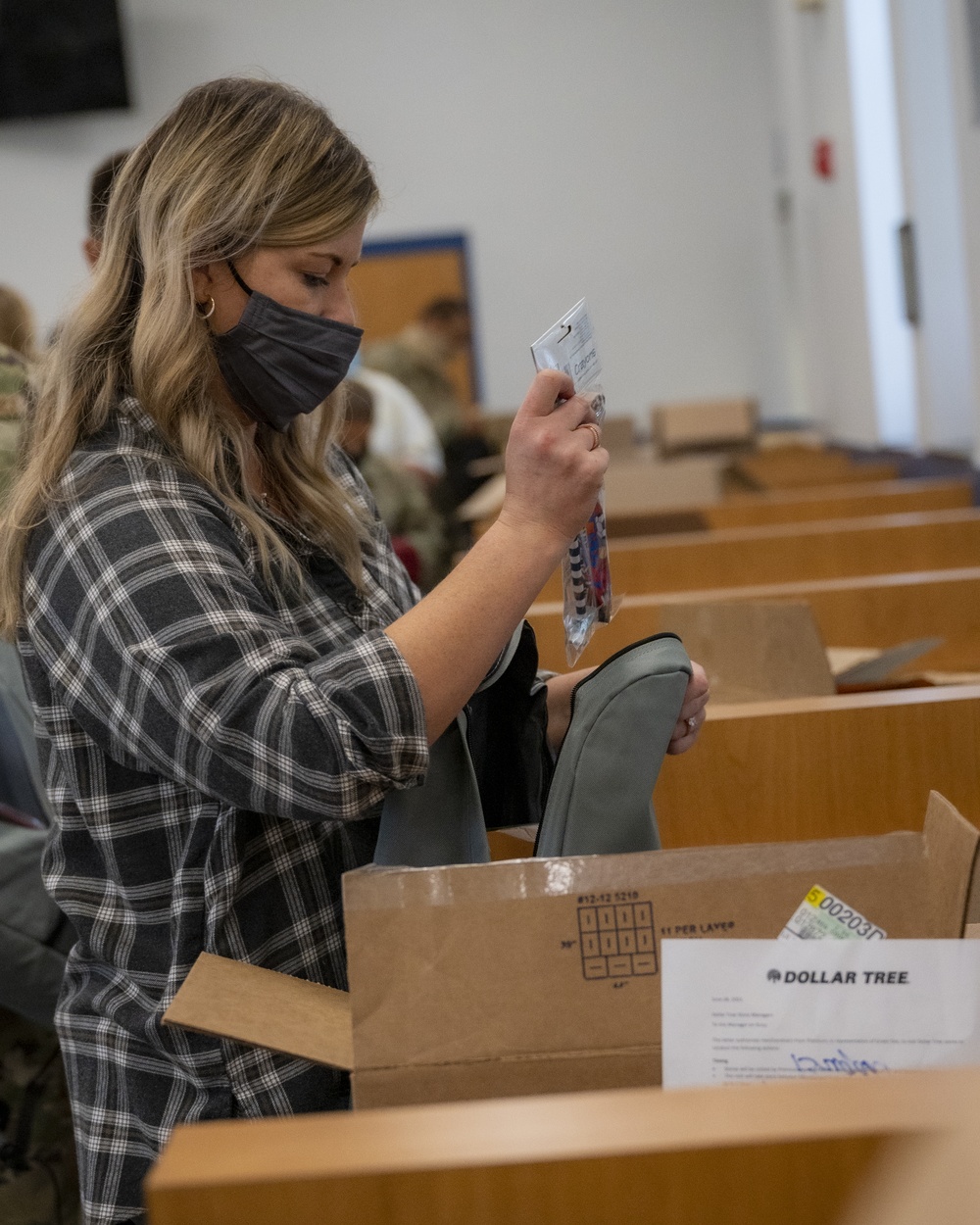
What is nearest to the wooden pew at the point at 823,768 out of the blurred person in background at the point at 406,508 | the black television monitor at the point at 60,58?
the blurred person in background at the point at 406,508

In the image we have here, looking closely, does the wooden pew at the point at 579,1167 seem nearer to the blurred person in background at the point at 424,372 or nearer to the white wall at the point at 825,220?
the white wall at the point at 825,220

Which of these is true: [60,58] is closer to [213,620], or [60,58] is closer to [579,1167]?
[213,620]

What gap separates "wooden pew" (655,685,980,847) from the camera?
1485 millimetres

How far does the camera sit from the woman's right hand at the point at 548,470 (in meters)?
1.04

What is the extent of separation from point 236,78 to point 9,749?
3.13 feet

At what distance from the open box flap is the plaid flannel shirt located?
116 mm

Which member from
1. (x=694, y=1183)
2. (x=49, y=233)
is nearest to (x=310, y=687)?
(x=694, y=1183)

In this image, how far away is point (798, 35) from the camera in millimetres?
6188

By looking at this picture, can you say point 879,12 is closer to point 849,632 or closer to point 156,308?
point 849,632

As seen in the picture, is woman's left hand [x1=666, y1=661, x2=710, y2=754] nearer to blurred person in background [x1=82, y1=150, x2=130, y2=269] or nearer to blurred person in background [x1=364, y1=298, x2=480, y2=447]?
blurred person in background [x1=82, y1=150, x2=130, y2=269]

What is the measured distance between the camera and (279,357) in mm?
1213

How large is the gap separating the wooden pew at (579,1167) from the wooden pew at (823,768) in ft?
3.04

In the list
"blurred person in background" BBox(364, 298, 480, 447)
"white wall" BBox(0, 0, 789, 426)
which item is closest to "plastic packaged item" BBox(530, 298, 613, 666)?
"blurred person in background" BBox(364, 298, 480, 447)
